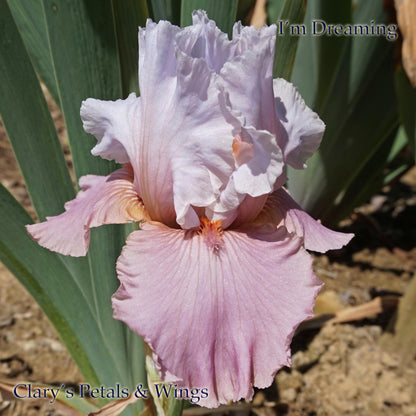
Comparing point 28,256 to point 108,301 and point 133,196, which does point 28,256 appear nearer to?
point 108,301

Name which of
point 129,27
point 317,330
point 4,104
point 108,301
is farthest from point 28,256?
point 317,330

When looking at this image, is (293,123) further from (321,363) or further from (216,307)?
(321,363)

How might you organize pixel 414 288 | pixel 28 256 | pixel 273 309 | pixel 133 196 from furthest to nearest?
1. pixel 414 288
2. pixel 28 256
3. pixel 133 196
4. pixel 273 309

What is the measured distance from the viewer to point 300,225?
74 cm

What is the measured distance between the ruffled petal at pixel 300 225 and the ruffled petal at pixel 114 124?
8.9 inches

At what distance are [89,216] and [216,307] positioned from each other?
0.25 metres

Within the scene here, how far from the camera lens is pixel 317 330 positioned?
4.94 ft

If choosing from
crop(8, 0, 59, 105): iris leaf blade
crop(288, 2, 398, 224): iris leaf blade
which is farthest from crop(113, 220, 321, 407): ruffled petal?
crop(288, 2, 398, 224): iris leaf blade

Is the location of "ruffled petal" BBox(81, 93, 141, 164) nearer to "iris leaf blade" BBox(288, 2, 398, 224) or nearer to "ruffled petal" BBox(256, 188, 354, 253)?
"ruffled petal" BBox(256, 188, 354, 253)

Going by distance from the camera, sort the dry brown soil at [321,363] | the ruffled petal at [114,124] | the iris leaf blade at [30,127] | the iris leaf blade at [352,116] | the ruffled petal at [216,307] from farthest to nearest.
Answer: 1. the iris leaf blade at [352,116]
2. the dry brown soil at [321,363]
3. the iris leaf blade at [30,127]
4. the ruffled petal at [114,124]
5. the ruffled petal at [216,307]

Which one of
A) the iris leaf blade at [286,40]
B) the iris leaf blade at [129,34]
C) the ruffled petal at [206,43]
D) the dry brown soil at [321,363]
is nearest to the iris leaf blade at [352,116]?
the dry brown soil at [321,363]

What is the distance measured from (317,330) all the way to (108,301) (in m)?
0.83

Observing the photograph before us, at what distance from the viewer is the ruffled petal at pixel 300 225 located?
28.7 inches

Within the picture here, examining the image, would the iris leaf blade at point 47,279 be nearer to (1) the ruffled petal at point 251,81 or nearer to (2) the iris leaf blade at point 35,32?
(2) the iris leaf blade at point 35,32
